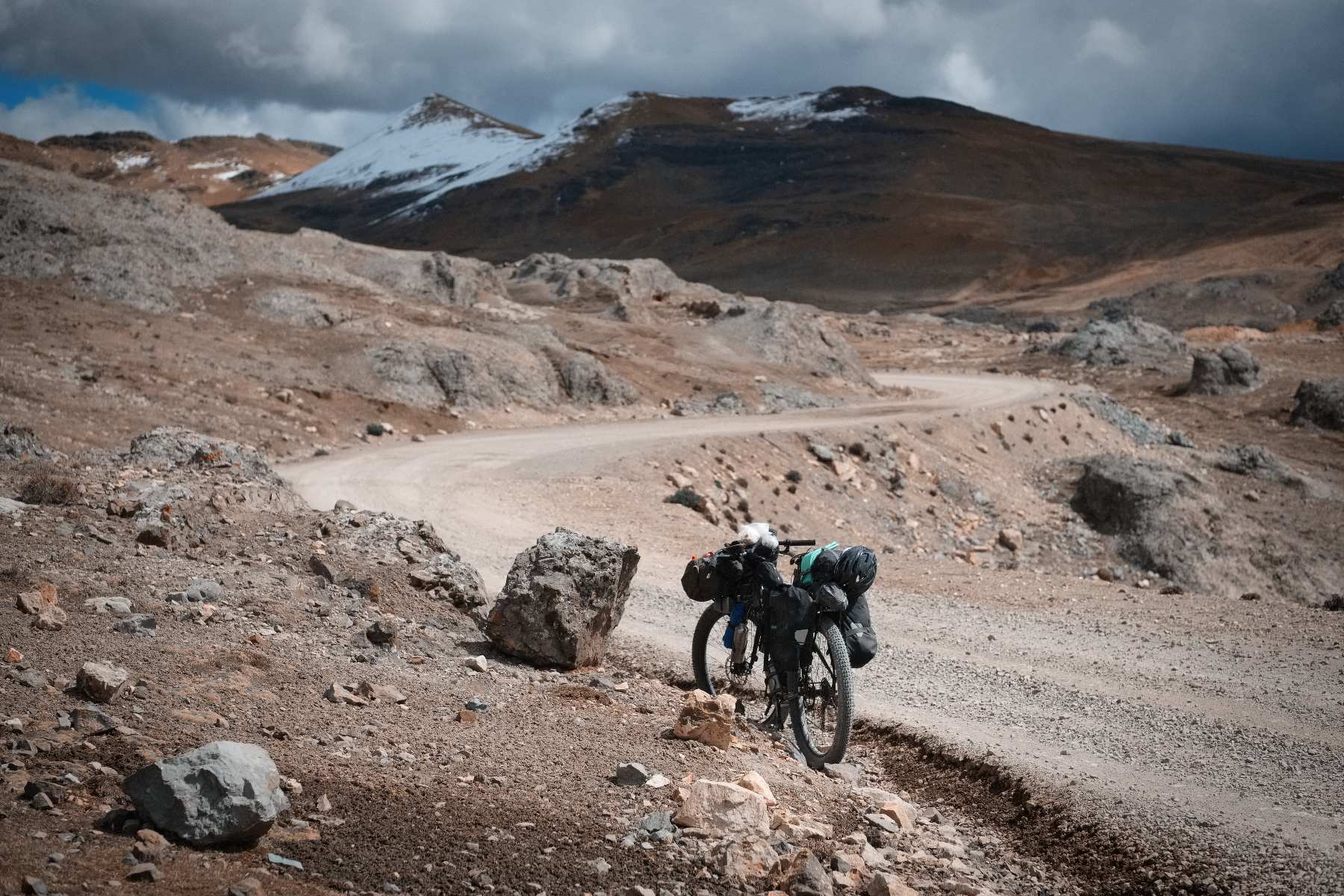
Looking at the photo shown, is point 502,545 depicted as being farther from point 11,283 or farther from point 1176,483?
point 11,283

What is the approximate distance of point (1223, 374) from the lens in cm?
3672

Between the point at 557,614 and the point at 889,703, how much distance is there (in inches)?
104

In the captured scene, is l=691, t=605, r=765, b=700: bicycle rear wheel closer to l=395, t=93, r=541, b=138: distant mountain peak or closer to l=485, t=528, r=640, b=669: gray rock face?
l=485, t=528, r=640, b=669: gray rock face

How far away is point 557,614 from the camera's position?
7672mm

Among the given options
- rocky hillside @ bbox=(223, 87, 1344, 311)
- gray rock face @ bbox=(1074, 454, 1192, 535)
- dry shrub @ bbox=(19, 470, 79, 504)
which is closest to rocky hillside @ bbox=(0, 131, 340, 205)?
rocky hillside @ bbox=(223, 87, 1344, 311)

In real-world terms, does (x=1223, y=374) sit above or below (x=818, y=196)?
below

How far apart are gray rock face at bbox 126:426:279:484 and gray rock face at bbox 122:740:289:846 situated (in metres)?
8.23

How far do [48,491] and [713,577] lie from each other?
5.41 m

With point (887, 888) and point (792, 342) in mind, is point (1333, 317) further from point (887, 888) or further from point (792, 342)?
point (887, 888)

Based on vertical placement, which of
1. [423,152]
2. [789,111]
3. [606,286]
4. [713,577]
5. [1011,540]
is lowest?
[1011,540]

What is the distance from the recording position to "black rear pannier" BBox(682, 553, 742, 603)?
7.30m

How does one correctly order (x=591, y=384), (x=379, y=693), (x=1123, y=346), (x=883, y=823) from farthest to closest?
1. (x=1123, y=346)
2. (x=591, y=384)
3. (x=379, y=693)
4. (x=883, y=823)

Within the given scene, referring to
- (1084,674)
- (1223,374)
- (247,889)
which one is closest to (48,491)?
(247,889)

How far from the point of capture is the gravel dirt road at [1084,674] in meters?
6.26
